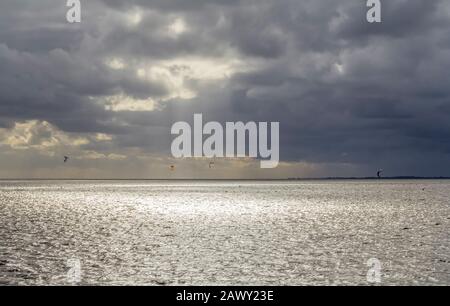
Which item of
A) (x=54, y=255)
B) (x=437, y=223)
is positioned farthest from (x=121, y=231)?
(x=437, y=223)

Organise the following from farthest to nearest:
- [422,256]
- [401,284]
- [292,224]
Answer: [292,224] → [422,256] → [401,284]

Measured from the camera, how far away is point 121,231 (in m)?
42.4

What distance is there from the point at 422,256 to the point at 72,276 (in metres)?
18.4

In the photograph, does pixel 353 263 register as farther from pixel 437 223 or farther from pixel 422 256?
pixel 437 223

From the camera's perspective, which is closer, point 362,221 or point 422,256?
point 422,256

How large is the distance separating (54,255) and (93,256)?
2.25 metres

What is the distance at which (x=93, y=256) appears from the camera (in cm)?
2848

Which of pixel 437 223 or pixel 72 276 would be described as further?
pixel 437 223

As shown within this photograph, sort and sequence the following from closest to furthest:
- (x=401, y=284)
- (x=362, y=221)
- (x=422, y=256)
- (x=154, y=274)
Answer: (x=401, y=284) → (x=154, y=274) → (x=422, y=256) → (x=362, y=221)
